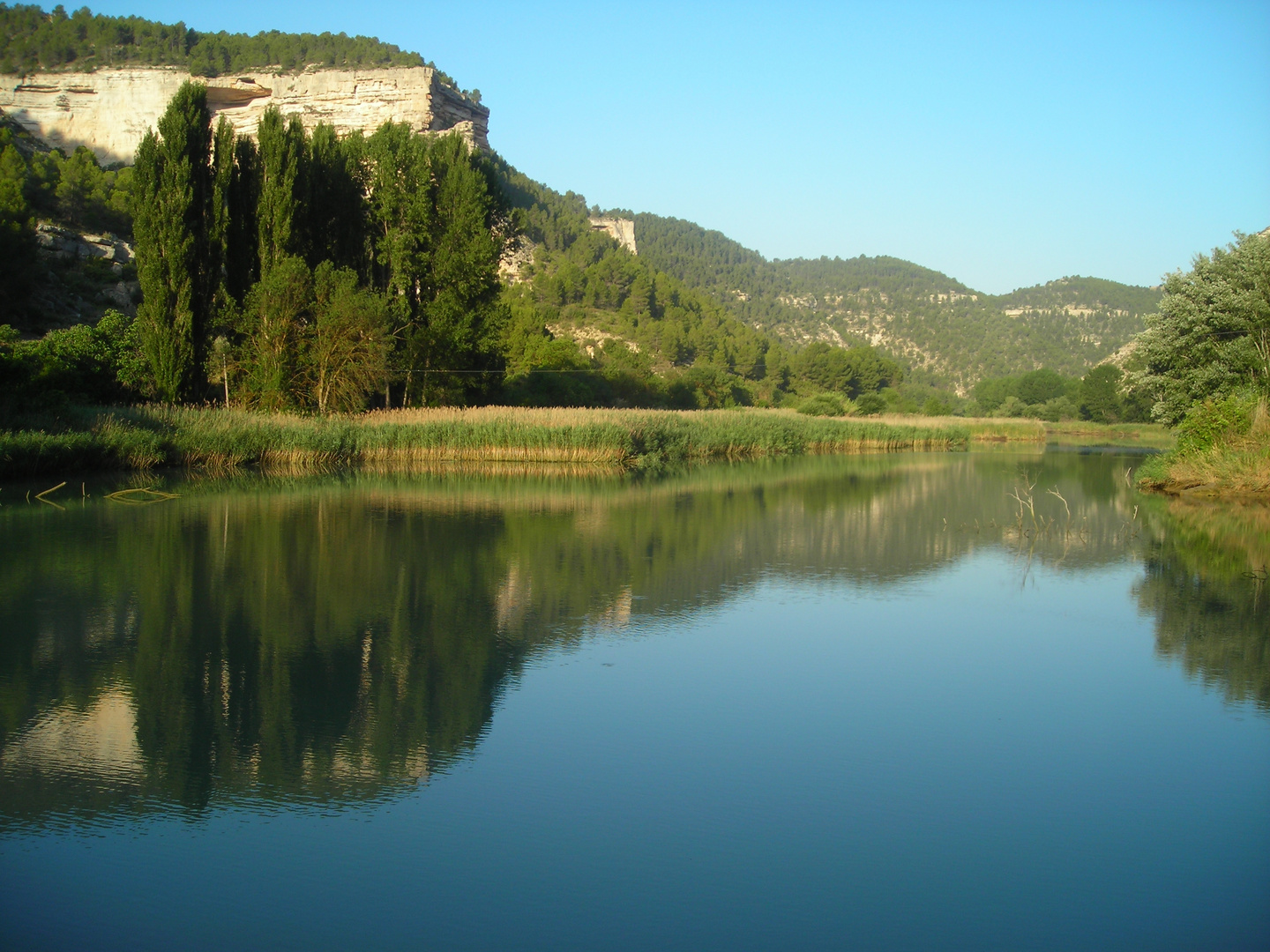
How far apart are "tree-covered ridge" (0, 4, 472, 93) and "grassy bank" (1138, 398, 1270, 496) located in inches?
2675

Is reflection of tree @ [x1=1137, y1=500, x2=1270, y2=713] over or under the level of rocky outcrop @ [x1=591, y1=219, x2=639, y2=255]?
under

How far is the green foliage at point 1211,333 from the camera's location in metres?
18.1

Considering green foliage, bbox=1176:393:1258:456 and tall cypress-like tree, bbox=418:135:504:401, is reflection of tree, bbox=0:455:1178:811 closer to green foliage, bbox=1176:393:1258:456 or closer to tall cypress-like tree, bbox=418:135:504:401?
green foliage, bbox=1176:393:1258:456

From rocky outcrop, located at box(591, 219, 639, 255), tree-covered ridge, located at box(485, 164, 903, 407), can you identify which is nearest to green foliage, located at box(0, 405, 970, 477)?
tree-covered ridge, located at box(485, 164, 903, 407)

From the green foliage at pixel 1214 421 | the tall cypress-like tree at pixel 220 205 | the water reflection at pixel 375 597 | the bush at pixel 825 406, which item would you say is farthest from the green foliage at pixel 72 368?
the bush at pixel 825 406

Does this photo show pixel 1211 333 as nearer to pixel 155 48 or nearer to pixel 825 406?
pixel 825 406

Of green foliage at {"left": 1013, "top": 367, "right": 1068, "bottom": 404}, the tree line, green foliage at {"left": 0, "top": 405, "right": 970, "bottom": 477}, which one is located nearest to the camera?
green foliage at {"left": 0, "top": 405, "right": 970, "bottom": 477}

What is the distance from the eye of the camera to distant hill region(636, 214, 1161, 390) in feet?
310

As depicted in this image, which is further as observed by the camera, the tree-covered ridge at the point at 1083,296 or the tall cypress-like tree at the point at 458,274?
the tree-covered ridge at the point at 1083,296

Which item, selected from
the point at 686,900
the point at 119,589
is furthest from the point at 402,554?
the point at 686,900

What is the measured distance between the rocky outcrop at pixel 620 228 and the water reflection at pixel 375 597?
8962 cm

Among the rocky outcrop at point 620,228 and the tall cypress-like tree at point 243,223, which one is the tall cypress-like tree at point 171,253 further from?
the rocky outcrop at point 620,228

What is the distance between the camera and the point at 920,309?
110 m

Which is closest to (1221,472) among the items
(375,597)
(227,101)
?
(375,597)
